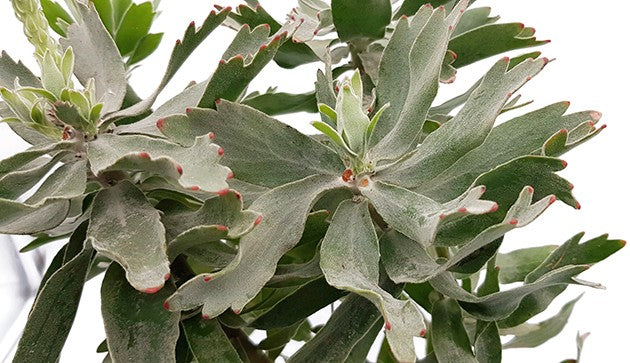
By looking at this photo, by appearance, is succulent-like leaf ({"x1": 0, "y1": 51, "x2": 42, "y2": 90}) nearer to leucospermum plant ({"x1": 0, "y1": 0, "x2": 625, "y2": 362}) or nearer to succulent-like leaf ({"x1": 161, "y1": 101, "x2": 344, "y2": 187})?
leucospermum plant ({"x1": 0, "y1": 0, "x2": 625, "y2": 362})

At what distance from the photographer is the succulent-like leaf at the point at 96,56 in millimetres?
759

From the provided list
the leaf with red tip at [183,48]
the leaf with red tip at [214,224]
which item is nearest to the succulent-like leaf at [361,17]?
the leaf with red tip at [183,48]

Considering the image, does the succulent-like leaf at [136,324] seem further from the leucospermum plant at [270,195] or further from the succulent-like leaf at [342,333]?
the succulent-like leaf at [342,333]

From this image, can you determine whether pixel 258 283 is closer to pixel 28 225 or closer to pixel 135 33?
pixel 28 225

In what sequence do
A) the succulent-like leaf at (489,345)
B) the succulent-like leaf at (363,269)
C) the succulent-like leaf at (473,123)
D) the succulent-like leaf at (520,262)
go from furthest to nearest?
the succulent-like leaf at (520,262) → the succulent-like leaf at (489,345) → the succulent-like leaf at (473,123) → the succulent-like leaf at (363,269)

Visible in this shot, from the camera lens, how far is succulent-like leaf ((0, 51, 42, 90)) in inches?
30.5

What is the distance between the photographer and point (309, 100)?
2.90 ft

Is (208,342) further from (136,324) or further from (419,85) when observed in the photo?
(419,85)

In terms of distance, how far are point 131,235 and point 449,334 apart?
28 cm

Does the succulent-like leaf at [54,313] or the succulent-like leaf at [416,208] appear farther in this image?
the succulent-like leaf at [54,313]

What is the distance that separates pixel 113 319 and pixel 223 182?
0.51 feet

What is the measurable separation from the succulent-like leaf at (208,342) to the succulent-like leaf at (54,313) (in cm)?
9

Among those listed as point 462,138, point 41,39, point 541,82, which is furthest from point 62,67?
point 541,82

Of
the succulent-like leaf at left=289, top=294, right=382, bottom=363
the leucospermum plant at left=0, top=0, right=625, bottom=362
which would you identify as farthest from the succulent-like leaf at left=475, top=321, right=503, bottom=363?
the succulent-like leaf at left=289, top=294, right=382, bottom=363
